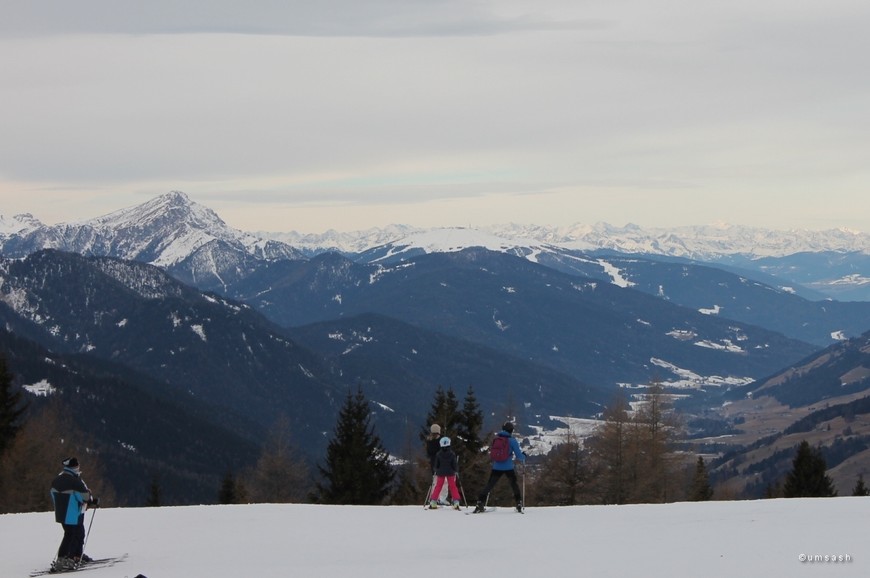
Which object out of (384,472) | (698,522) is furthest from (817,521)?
(384,472)

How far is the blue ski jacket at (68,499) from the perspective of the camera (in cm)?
1944

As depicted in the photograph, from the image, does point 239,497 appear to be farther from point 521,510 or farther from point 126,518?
point 521,510

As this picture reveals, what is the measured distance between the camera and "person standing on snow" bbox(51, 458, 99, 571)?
19422mm

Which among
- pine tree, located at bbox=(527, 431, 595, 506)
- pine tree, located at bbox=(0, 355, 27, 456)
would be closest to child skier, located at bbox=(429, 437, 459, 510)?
pine tree, located at bbox=(527, 431, 595, 506)

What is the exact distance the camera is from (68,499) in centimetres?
1944

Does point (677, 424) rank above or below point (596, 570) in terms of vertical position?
above


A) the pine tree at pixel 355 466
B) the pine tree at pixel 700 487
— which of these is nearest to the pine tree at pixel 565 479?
the pine tree at pixel 355 466

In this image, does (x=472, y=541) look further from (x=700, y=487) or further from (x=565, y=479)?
(x=700, y=487)

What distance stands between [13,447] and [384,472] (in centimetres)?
2120

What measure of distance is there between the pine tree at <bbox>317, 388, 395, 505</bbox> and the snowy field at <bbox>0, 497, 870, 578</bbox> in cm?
1755

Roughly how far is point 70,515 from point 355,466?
27.7m

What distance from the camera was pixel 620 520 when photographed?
24.7 metres

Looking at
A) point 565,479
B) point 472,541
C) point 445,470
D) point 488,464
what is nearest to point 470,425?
point 488,464

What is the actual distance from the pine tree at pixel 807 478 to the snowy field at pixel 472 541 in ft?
80.6
